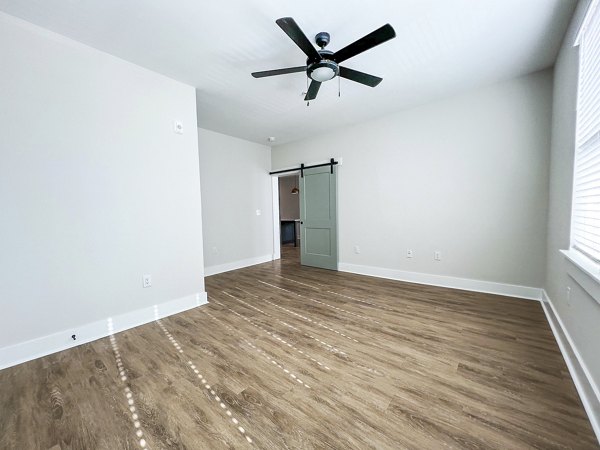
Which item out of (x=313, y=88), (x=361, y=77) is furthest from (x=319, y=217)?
(x=361, y=77)

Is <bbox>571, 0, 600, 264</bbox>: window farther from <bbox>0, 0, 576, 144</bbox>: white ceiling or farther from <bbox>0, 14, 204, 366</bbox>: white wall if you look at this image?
<bbox>0, 14, 204, 366</bbox>: white wall

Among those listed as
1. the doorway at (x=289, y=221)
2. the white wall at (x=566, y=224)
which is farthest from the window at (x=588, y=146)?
the doorway at (x=289, y=221)

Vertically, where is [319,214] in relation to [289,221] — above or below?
above

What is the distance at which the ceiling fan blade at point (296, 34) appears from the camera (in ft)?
4.90

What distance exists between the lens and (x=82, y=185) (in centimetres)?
210

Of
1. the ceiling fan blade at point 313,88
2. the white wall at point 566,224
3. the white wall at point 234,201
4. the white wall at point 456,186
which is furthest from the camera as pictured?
the white wall at point 234,201

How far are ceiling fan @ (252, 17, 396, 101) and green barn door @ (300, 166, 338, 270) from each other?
236 cm

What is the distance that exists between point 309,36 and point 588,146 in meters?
2.17

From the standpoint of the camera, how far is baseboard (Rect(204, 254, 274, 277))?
171 inches

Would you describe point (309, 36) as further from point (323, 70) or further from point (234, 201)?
point (234, 201)

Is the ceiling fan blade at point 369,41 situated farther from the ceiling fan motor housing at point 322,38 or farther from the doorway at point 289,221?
the doorway at point 289,221

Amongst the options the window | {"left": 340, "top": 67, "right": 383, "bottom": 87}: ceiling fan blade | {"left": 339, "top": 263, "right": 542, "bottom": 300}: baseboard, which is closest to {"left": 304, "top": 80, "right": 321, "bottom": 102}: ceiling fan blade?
{"left": 340, "top": 67, "right": 383, "bottom": 87}: ceiling fan blade

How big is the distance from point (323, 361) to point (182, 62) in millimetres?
3004

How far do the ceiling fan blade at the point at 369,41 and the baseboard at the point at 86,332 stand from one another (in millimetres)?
2928
